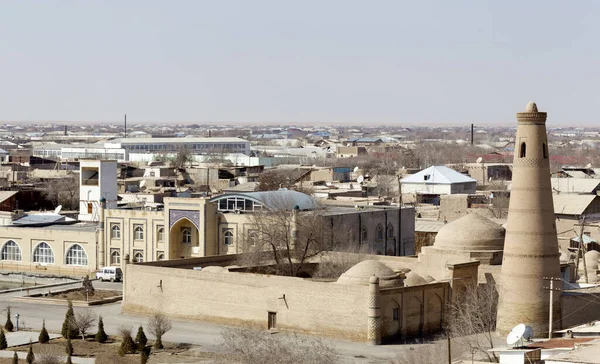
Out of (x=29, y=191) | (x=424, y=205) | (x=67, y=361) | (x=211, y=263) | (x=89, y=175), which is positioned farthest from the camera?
(x=29, y=191)

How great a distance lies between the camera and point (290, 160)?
123 metres

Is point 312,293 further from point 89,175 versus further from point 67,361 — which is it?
point 89,175

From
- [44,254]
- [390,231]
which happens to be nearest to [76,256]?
[44,254]

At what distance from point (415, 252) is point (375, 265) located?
48.7 feet

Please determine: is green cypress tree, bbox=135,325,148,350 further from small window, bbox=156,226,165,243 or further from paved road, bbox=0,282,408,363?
small window, bbox=156,226,165,243

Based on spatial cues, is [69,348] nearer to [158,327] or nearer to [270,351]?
[158,327]

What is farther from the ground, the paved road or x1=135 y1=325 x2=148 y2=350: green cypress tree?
x1=135 y1=325 x2=148 y2=350: green cypress tree

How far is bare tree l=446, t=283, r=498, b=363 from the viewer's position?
3170 cm

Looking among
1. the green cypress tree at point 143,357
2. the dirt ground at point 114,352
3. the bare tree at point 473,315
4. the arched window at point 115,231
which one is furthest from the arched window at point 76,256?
the green cypress tree at point 143,357

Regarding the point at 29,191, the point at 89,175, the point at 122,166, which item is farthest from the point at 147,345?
the point at 122,166

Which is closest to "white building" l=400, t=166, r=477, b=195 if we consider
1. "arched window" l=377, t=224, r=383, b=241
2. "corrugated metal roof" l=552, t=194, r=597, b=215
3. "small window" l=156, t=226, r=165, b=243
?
"corrugated metal roof" l=552, t=194, r=597, b=215

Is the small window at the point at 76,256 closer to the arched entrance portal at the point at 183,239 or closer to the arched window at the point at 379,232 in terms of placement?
the arched entrance portal at the point at 183,239

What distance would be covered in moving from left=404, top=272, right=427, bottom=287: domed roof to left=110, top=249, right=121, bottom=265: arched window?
15.9m

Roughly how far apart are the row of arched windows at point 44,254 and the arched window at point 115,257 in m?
1.45
